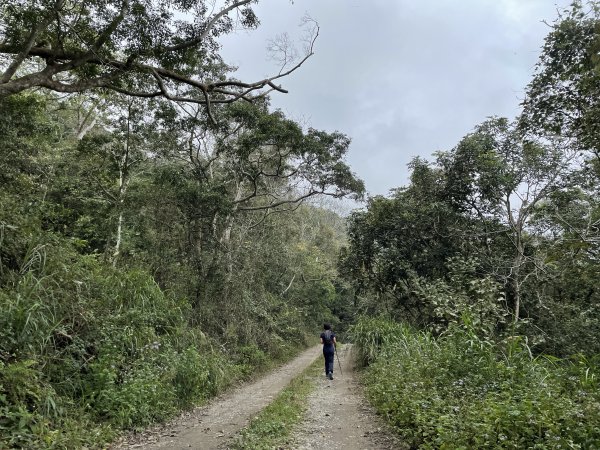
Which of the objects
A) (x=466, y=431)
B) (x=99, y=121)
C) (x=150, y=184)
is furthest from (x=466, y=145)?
(x=99, y=121)

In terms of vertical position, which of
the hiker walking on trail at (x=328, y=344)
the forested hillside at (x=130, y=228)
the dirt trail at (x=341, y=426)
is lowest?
the dirt trail at (x=341, y=426)

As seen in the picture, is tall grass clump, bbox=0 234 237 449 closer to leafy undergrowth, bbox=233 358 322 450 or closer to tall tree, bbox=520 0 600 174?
leafy undergrowth, bbox=233 358 322 450

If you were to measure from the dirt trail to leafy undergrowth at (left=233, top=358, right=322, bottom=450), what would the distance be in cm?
19

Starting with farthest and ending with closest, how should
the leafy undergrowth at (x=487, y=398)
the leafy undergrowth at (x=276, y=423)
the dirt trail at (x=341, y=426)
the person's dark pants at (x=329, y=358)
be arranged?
the person's dark pants at (x=329, y=358), the dirt trail at (x=341, y=426), the leafy undergrowth at (x=276, y=423), the leafy undergrowth at (x=487, y=398)

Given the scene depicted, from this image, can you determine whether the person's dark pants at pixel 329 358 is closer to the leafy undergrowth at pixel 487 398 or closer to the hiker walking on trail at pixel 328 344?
the hiker walking on trail at pixel 328 344

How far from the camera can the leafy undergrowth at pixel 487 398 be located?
3.87 metres

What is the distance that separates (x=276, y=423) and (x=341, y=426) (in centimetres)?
122

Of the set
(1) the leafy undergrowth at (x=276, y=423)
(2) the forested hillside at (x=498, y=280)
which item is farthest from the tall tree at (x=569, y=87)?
(1) the leafy undergrowth at (x=276, y=423)

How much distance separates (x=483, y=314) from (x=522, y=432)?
5746 mm

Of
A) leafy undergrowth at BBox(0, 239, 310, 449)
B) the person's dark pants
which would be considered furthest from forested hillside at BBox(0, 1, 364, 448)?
the person's dark pants

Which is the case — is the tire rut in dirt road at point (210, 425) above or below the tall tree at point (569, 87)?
below

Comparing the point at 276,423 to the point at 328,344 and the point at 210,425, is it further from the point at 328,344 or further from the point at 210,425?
the point at 328,344

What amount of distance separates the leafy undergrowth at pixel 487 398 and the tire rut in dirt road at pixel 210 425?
2.69 meters

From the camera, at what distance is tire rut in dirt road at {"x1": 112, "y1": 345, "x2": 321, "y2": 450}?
6.09 meters
